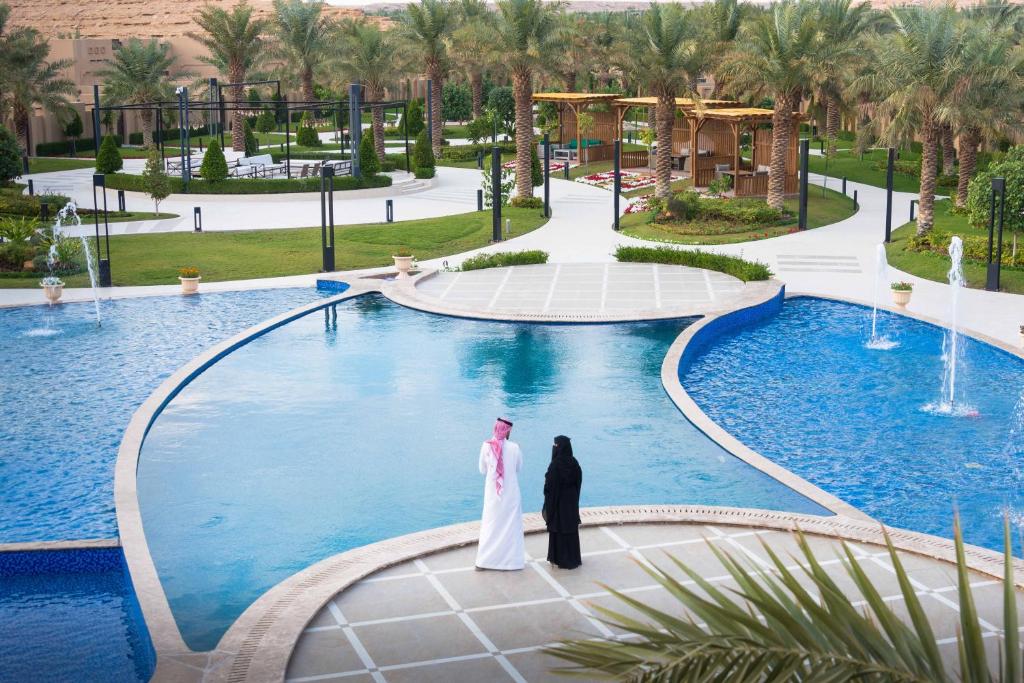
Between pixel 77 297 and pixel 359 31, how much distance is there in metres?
31.3

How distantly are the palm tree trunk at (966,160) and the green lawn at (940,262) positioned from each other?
1.26 meters

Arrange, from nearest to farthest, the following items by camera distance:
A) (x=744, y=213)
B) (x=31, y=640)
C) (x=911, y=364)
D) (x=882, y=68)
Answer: (x=31, y=640) → (x=911, y=364) → (x=882, y=68) → (x=744, y=213)

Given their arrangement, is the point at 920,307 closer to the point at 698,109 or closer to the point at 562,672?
the point at 698,109

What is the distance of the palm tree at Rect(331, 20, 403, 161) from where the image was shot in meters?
53.4

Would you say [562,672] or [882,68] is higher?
[882,68]

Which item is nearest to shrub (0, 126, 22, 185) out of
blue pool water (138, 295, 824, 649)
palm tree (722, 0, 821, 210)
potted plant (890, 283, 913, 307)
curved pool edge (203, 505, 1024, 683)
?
blue pool water (138, 295, 824, 649)

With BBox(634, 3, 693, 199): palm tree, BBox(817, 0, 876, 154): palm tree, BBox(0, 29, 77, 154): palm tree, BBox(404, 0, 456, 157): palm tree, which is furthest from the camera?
BBox(404, 0, 456, 157): palm tree

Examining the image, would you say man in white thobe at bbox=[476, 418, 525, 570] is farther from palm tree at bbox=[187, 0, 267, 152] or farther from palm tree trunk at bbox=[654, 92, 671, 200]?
palm tree at bbox=[187, 0, 267, 152]

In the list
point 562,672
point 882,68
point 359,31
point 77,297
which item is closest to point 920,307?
point 882,68

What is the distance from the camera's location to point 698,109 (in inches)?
1561

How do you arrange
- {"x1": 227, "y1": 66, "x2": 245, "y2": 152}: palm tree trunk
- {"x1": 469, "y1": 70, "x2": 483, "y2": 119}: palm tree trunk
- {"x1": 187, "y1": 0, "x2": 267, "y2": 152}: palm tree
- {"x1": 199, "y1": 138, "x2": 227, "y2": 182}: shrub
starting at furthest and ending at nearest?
{"x1": 469, "y1": 70, "x2": 483, "y2": 119}: palm tree trunk → {"x1": 227, "y1": 66, "x2": 245, "y2": 152}: palm tree trunk → {"x1": 187, "y1": 0, "x2": 267, "y2": 152}: palm tree → {"x1": 199, "y1": 138, "x2": 227, "y2": 182}: shrub

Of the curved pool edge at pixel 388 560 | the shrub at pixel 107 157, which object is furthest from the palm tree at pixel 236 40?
the curved pool edge at pixel 388 560

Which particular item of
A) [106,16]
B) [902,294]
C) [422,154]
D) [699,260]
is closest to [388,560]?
[902,294]

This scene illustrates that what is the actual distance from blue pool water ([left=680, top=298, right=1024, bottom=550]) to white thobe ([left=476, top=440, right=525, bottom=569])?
179 inches
